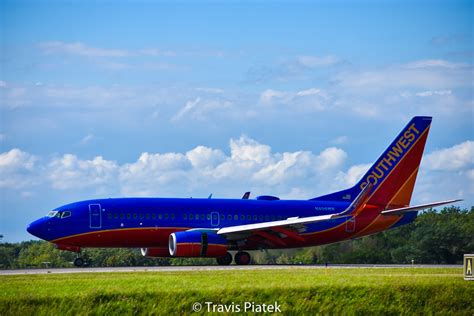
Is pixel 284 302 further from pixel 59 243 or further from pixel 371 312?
pixel 59 243

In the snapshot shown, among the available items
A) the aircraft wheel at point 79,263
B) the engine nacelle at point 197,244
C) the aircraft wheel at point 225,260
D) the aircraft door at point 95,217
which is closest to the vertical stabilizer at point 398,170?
the aircraft wheel at point 225,260

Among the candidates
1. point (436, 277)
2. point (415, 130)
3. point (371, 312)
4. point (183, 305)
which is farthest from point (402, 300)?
point (415, 130)

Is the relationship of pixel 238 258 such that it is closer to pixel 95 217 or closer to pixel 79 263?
pixel 95 217

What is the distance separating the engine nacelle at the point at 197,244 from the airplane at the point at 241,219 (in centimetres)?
5

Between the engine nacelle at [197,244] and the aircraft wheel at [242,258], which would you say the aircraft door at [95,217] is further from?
the aircraft wheel at [242,258]

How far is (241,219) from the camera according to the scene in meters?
58.5

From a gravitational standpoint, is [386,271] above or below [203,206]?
below

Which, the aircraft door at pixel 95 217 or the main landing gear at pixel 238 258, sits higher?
the aircraft door at pixel 95 217

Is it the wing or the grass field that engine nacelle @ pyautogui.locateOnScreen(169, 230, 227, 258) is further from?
the grass field

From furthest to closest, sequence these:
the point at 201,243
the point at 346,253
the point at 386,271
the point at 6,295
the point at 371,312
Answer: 1. the point at 346,253
2. the point at 201,243
3. the point at 386,271
4. the point at 371,312
5. the point at 6,295

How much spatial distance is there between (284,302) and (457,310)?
A: 24.3 ft

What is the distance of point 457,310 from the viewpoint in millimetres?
38500

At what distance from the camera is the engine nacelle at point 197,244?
5378cm

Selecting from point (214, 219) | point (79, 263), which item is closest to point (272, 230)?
point (214, 219)
